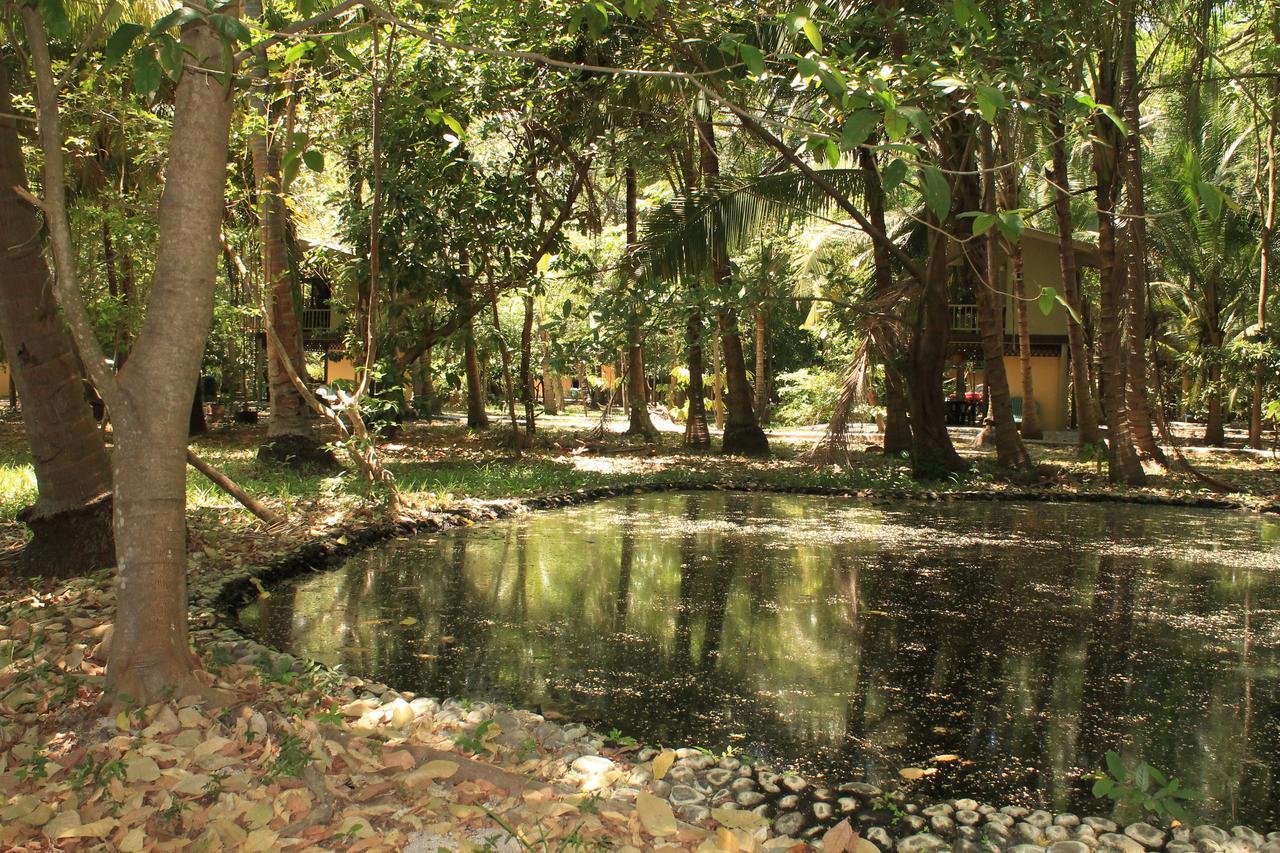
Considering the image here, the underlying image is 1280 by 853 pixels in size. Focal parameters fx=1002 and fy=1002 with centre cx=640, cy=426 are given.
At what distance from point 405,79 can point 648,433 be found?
989cm

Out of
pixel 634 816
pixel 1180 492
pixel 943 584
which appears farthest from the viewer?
pixel 1180 492

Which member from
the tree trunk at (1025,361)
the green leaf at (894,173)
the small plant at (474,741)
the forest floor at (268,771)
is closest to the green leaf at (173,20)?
the green leaf at (894,173)

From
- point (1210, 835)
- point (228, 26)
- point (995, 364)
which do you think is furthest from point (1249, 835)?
point (995, 364)

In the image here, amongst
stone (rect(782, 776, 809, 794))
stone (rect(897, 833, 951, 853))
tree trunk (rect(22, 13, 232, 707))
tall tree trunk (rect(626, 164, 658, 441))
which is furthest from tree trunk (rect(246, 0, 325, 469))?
stone (rect(897, 833, 951, 853))

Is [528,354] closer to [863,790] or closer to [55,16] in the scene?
[55,16]

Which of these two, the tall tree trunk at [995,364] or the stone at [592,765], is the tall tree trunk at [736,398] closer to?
the tall tree trunk at [995,364]

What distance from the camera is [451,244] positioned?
12555 mm

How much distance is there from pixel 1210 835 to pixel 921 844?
80 centimetres

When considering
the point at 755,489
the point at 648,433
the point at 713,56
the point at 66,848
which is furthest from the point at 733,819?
the point at 648,433

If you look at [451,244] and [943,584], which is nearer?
[943,584]

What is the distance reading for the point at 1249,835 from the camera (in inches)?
107

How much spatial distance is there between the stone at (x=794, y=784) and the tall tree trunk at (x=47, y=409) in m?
4.09

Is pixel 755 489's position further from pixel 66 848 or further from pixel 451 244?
pixel 66 848

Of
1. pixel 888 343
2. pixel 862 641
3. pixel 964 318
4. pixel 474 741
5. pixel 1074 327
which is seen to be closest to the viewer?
pixel 474 741
